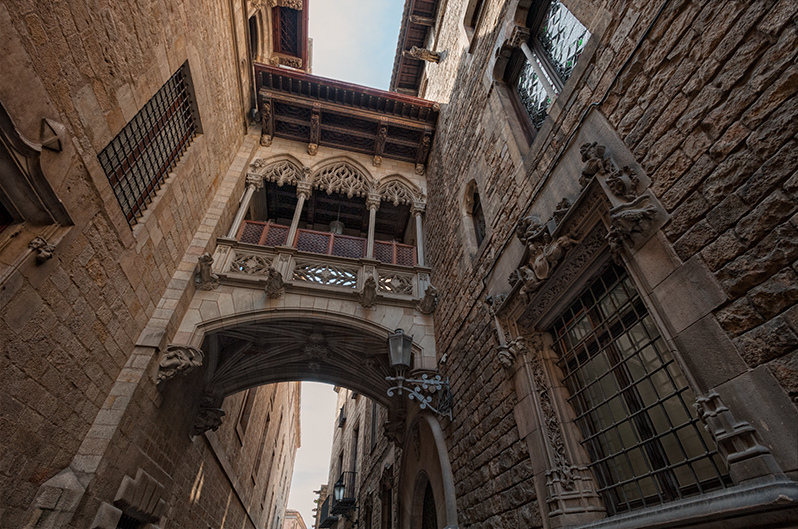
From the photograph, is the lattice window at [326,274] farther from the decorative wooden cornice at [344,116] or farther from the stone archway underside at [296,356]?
the decorative wooden cornice at [344,116]

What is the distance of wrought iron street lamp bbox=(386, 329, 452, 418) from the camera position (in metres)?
5.21

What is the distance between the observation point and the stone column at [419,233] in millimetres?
7863

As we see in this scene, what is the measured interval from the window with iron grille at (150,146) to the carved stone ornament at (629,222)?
4.67 meters

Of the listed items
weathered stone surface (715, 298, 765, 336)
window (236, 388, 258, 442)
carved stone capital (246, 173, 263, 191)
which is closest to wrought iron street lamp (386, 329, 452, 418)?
weathered stone surface (715, 298, 765, 336)

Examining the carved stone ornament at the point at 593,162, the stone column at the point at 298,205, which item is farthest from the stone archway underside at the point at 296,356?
the carved stone ornament at the point at 593,162

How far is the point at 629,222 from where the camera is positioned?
95.3 inches

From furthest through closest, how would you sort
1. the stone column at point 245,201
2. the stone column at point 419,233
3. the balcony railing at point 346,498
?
the balcony railing at point 346,498
the stone column at point 419,233
the stone column at point 245,201

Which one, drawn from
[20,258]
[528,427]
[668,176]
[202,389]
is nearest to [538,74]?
[668,176]

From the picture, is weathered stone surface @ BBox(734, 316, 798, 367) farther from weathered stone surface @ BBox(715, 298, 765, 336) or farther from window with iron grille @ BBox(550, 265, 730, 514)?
window with iron grille @ BBox(550, 265, 730, 514)

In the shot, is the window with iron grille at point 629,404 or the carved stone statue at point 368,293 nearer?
the window with iron grille at point 629,404

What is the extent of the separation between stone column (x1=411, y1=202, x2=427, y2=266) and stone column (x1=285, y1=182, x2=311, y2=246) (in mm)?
2428

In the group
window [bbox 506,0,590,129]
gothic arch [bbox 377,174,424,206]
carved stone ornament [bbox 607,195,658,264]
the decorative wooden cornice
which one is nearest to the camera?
carved stone ornament [bbox 607,195,658,264]

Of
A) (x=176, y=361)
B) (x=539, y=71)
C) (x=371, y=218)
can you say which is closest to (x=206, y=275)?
(x=176, y=361)

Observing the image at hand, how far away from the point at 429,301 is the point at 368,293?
1.07 m
